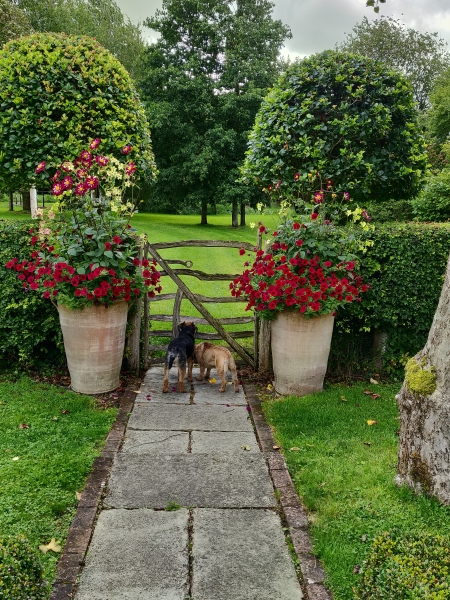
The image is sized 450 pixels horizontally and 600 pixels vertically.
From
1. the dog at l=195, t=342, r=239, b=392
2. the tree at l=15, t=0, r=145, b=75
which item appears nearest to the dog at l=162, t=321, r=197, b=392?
the dog at l=195, t=342, r=239, b=392

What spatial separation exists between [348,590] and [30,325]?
4384 millimetres

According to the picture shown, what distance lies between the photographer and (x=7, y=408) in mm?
4945

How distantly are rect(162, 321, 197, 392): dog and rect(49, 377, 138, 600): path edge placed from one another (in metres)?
0.86

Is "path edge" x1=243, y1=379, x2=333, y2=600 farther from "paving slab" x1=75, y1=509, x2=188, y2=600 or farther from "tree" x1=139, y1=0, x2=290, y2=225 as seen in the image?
"tree" x1=139, y1=0, x2=290, y2=225

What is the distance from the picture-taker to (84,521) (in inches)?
126

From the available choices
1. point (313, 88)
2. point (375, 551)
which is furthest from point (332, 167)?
point (375, 551)

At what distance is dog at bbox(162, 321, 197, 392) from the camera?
18.0ft

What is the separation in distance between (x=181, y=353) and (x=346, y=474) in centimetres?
230

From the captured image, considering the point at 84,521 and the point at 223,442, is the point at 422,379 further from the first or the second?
the point at 84,521

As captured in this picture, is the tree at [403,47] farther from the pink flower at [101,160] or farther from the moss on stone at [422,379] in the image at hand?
the moss on stone at [422,379]

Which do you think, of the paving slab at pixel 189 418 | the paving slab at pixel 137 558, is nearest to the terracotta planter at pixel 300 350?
the paving slab at pixel 189 418

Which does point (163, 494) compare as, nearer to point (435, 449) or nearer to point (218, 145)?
point (435, 449)

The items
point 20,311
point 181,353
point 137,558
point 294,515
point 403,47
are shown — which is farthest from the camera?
point 403,47

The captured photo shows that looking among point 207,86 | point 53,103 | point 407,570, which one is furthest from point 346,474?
point 207,86
